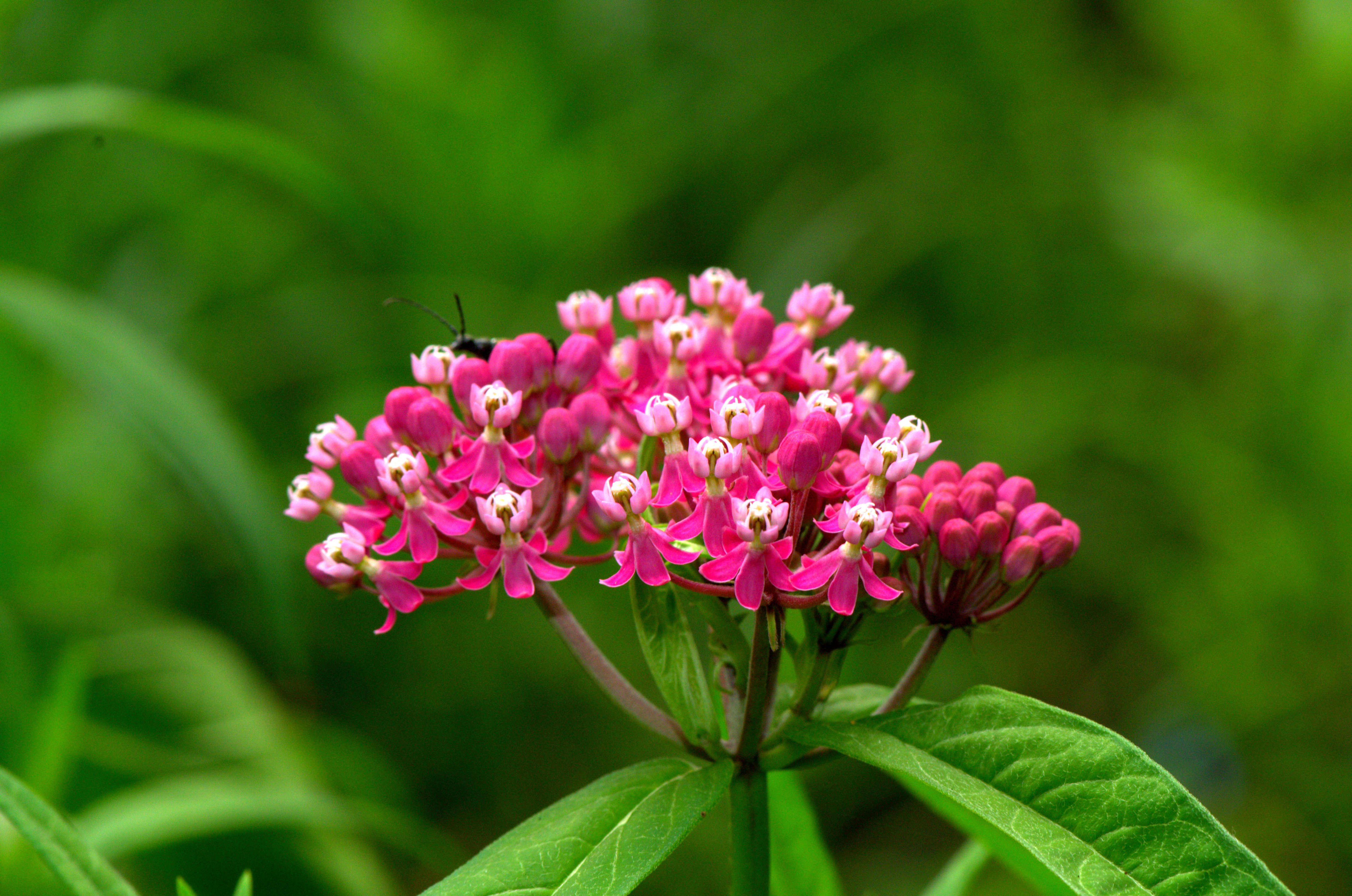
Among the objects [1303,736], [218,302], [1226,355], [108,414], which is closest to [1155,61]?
[1226,355]

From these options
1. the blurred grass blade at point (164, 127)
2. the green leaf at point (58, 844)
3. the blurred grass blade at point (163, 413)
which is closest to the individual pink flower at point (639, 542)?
the green leaf at point (58, 844)

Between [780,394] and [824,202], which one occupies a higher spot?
[824,202]

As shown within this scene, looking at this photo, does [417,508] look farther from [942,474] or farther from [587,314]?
[942,474]

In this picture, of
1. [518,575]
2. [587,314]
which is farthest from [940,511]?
[587,314]

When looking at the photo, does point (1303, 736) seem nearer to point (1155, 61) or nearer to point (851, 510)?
point (851, 510)

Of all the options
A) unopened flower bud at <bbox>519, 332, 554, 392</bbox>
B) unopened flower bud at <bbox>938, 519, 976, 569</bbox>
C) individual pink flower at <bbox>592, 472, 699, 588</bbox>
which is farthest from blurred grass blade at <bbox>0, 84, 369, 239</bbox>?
unopened flower bud at <bbox>938, 519, 976, 569</bbox>

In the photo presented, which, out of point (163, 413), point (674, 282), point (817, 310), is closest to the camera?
point (817, 310)
